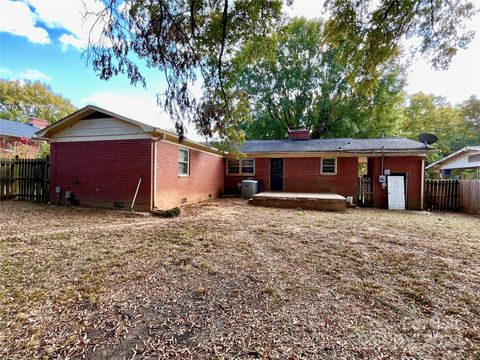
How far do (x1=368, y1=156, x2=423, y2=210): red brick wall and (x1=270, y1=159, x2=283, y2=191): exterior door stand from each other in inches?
185

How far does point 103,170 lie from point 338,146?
1112 centimetres

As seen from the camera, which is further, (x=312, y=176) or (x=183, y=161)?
(x=312, y=176)

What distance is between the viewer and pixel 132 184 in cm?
789

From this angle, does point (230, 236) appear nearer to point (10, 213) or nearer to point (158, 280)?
point (158, 280)

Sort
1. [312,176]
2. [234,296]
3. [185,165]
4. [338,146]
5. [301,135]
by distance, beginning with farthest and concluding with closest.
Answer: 1. [301,135]
2. [338,146]
3. [312,176]
4. [185,165]
5. [234,296]

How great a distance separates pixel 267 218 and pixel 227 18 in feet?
17.1

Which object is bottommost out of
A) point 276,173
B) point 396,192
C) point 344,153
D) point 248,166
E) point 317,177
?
point 396,192

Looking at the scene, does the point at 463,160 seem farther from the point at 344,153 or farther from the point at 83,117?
the point at 83,117

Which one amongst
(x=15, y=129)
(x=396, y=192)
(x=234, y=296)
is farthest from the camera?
(x=15, y=129)

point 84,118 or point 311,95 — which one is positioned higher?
point 311,95

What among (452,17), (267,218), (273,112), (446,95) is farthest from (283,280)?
(446,95)

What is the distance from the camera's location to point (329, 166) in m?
12.4

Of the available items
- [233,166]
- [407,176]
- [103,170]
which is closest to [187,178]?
[103,170]

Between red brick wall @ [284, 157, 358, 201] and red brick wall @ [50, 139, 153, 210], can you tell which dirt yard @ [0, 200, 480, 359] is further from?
red brick wall @ [284, 157, 358, 201]
